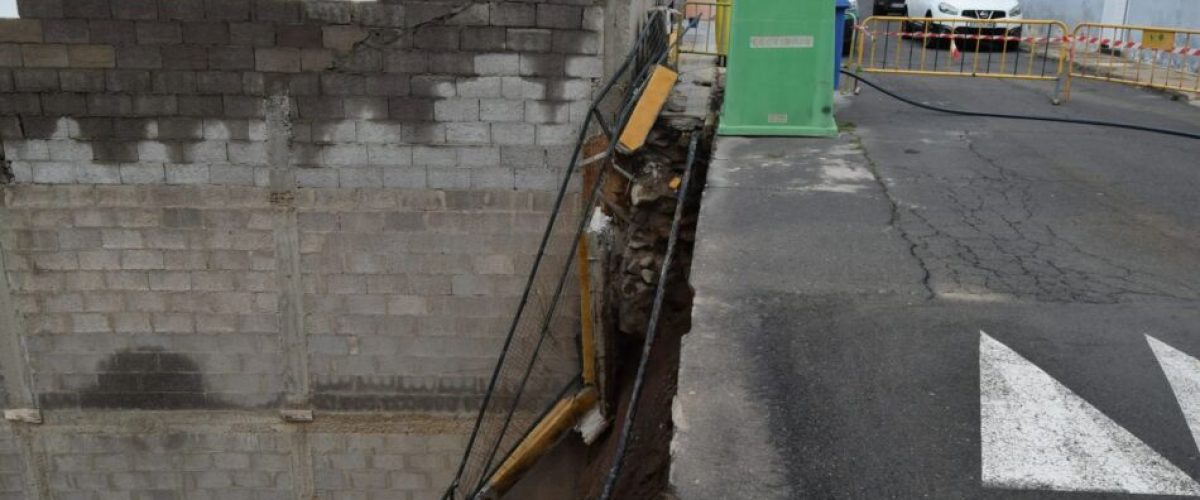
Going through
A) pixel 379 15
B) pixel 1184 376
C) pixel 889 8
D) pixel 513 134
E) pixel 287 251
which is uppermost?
pixel 889 8

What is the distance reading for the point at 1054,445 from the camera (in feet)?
12.5

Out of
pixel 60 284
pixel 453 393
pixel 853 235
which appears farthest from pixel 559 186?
pixel 60 284

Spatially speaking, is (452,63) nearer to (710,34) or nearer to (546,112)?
(546,112)

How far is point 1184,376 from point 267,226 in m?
6.99

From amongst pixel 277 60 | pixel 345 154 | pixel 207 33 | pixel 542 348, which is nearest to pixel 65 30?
pixel 207 33

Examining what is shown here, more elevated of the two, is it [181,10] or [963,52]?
[181,10]

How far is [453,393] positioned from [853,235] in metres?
4.32

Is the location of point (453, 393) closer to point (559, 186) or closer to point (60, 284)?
point (559, 186)

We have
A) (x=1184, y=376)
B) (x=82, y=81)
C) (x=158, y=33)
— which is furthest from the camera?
(x=82, y=81)

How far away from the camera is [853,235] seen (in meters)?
6.09

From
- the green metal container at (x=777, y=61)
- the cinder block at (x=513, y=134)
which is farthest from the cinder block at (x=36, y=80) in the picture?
the green metal container at (x=777, y=61)

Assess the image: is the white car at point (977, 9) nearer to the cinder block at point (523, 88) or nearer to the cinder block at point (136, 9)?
the cinder block at point (523, 88)

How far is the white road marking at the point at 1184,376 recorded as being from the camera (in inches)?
157

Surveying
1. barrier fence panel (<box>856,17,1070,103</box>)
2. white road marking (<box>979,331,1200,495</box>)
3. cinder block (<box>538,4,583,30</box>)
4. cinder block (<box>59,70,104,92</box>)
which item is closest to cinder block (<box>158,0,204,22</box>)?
cinder block (<box>59,70,104,92</box>)
